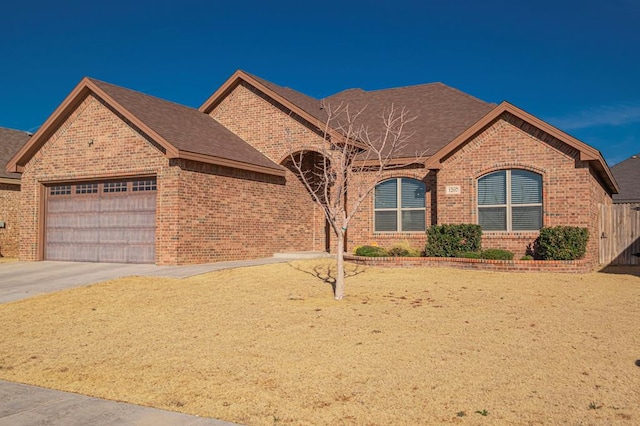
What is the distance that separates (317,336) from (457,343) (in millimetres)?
2040

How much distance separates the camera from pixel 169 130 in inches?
713

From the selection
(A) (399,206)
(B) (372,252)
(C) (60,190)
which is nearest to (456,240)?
(B) (372,252)

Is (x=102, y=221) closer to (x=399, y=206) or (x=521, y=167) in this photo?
(x=399, y=206)

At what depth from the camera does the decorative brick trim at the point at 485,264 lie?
15.1 meters

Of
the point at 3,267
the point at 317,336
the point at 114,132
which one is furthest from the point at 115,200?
the point at 317,336

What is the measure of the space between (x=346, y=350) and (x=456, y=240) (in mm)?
10047

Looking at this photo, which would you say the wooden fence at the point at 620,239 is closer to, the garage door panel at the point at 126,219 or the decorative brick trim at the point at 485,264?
the decorative brick trim at the point at 485,264

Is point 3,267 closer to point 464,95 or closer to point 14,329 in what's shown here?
point 14,329

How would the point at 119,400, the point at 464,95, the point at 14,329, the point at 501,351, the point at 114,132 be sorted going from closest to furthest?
the point at 119,400 < the point at 501,351 < the point at 14,329 < the point at 114,132 < the point at 464,95

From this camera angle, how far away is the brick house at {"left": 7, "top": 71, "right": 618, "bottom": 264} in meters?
17.0

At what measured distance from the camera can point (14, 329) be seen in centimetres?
971

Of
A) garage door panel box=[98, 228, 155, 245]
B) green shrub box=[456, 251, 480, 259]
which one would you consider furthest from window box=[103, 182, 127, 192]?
green shrub box=[456, 251, 480, 259]

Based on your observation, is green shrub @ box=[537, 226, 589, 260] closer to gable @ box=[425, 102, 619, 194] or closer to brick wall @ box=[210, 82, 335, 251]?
gable @ box=[425, 102, 619, 194]

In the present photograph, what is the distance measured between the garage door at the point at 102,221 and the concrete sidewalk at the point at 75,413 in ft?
39.2
